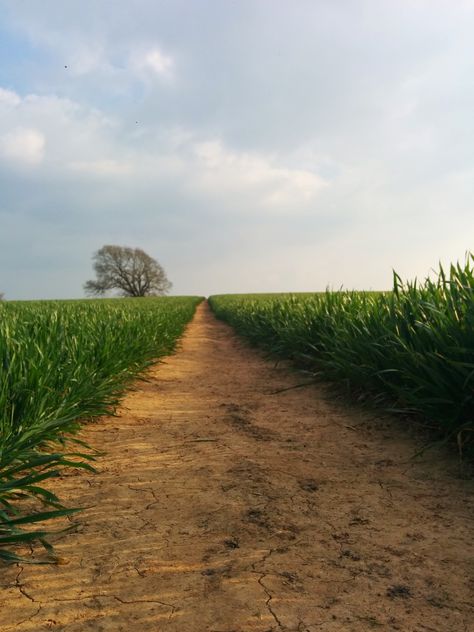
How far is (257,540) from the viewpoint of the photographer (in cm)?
190

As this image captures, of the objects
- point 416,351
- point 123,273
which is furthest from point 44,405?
point 123,273

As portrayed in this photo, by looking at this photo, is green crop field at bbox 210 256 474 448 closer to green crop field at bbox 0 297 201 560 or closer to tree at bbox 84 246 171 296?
green crop field at bbox 0 297 201 560

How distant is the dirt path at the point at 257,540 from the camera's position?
146 cm

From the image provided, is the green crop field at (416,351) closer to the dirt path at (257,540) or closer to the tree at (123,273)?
the dirt path at (257,540)

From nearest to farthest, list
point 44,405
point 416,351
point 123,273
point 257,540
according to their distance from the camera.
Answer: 1. point 257,540
2. point 44,405
3. point 416,351
4. point 123,273

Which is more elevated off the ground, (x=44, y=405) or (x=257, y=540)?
(x=44, y=405)

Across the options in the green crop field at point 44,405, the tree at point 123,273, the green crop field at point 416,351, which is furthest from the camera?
the tree at point 123,273

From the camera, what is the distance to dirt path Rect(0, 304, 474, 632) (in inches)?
57.3

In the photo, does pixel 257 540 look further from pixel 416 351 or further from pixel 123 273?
pixel 123 273

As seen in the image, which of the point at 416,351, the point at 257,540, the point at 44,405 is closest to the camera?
the point at 257,540

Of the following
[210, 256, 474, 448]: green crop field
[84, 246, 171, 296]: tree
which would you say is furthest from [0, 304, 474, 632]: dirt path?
[84, 246, 171, 296]: tree

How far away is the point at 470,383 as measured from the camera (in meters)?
2.79

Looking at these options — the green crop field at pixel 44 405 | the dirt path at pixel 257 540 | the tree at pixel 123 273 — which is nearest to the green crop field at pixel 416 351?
the dirt path at pixel 257 540

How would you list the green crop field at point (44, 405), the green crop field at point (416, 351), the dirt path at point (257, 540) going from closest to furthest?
the dirt path at point (257, 540), the green crop field at point (44, 405), the green crop field at point (416, 351)
